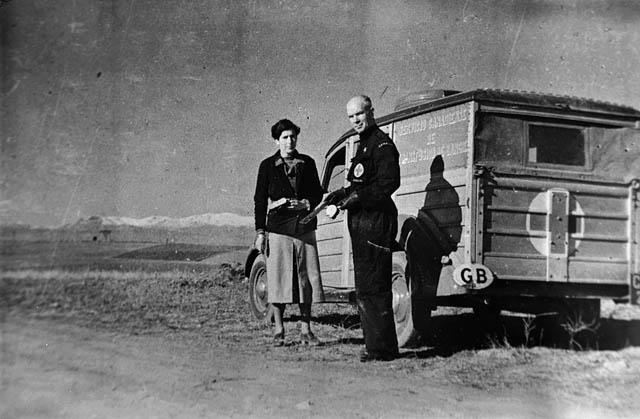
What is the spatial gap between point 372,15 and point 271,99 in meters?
1.11

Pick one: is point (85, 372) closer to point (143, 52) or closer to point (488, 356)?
point (143, 52)

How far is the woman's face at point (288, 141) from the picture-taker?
554 centimetres

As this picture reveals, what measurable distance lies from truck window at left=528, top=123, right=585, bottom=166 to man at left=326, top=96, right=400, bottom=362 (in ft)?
4.44

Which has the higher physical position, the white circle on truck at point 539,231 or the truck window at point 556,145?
the truck window at point 556,145

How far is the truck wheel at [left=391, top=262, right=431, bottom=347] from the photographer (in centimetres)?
552

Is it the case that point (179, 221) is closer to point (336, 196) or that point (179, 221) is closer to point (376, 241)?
point (336, 196)

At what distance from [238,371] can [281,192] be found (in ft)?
5.63

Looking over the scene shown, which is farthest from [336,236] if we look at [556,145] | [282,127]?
[556,145]

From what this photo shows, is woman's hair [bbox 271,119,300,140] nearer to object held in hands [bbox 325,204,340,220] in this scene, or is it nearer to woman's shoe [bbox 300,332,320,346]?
object held in hands [bbox 325,204,340,220]

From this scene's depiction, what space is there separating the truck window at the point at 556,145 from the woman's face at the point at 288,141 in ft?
6.28

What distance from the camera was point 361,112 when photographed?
4945 mm

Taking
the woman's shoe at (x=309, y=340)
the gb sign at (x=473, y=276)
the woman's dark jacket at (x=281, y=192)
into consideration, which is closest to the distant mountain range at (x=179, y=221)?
the woman's dark jacket at (x=281, y=192)

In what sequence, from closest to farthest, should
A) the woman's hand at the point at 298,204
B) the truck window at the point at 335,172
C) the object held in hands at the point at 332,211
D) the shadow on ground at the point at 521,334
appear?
the object held in hands at the point at 332,211 → the woman's hand at the point at 298,204 → the shadow on ground at the point at 521,334 → the truck window at the point at 335,172

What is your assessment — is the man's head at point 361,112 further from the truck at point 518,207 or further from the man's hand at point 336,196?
the truck at point 518,207
